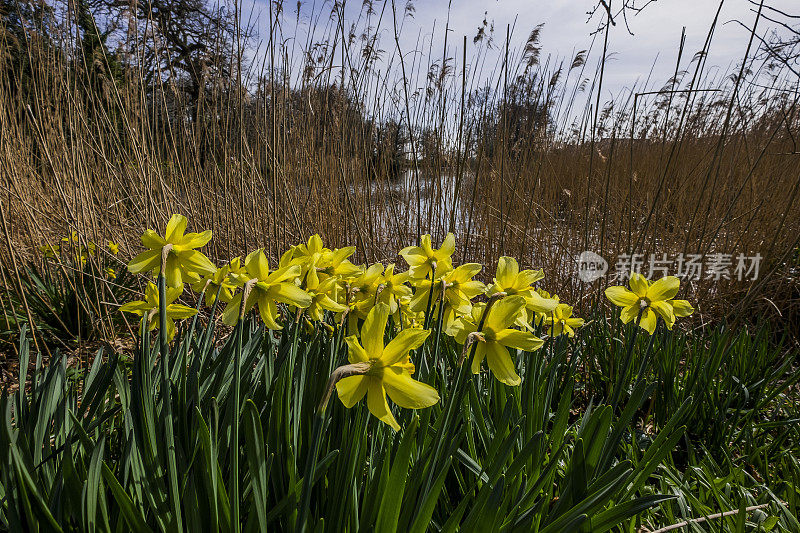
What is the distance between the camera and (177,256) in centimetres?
79

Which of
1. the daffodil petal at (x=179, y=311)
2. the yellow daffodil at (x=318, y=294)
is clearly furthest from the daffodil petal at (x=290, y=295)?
the daffodil petal at (x=179, y=311)

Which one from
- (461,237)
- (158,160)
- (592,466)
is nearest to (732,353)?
(592,466)

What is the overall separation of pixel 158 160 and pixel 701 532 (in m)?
3.11

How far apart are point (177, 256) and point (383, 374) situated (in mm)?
475

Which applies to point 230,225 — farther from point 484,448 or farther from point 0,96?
point 484,448

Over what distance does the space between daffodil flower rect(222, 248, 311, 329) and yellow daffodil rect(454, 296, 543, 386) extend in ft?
0.98

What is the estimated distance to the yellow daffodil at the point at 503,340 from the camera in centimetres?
70

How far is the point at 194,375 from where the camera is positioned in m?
0.92

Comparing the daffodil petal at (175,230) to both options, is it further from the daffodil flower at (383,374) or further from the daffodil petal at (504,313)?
the daffodil petal at (504,313)

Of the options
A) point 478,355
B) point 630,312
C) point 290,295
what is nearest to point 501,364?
point 478,355

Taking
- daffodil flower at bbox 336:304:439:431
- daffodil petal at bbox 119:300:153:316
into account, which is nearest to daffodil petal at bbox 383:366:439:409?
daffodil flower at bbox 336:304:439:431

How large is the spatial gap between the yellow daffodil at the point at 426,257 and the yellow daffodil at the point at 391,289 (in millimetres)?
26

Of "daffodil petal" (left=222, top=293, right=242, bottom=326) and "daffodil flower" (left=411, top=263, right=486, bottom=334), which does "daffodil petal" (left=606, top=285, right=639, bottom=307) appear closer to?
"daffodil flower" (left=411, top=263, right=486, bottom=334)

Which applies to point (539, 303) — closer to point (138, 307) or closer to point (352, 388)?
point (352, 388)
